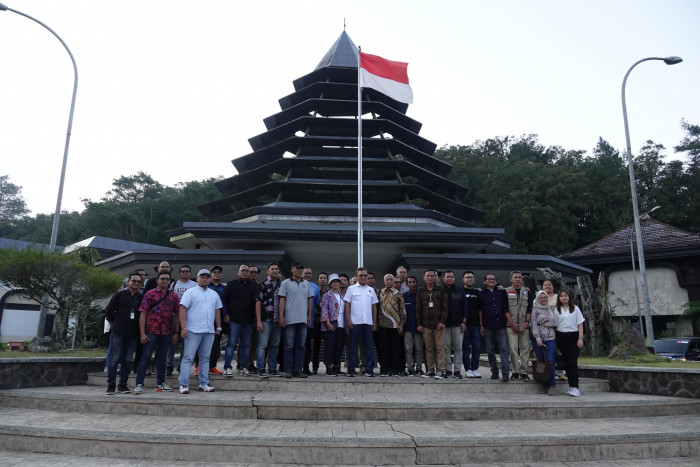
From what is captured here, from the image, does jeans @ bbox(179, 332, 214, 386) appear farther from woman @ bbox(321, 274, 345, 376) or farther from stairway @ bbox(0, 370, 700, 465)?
woman @ bbox(321, 274, 345, 376)

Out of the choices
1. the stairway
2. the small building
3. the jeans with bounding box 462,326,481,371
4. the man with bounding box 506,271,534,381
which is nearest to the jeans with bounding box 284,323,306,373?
the stairway

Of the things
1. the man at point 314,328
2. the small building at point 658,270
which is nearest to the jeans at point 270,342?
the man at point 314,328

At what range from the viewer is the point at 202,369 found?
613cm

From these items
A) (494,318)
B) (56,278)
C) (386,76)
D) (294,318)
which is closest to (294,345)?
(294,318)

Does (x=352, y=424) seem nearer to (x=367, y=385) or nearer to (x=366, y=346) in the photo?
(x=367, y=385)

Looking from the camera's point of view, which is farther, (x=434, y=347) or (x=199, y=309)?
(x=434, y=347)

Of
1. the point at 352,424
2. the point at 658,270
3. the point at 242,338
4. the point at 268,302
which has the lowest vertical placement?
the point at 352,424

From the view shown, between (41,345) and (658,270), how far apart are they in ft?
94.3

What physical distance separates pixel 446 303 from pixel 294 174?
14.3m

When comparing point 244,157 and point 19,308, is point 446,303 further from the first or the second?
point 19,308

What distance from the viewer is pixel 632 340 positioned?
10195 millimetres

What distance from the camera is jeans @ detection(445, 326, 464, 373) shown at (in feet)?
23.4

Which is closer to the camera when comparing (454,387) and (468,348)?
(454,387)

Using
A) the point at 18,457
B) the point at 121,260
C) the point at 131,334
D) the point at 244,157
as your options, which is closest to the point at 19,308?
the point at 121,260
